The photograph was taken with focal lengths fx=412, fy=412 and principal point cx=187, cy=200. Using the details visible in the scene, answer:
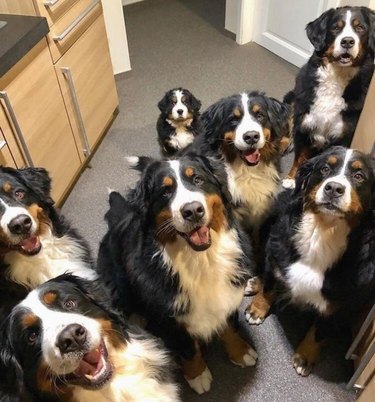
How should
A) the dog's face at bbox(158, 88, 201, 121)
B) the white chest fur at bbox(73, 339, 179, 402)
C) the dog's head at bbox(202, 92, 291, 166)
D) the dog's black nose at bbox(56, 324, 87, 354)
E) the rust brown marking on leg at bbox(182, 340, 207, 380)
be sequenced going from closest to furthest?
the dog's black nose at bbox(56, 324, 87, 354) → the white chest fur at bbox(73, 339, 179, 402) → the rust brown marking on leg at bbox(182, 340, 207, 380) → the dog's head at bbox(202, 92, 291, 166) → the dog's face at bbox(158, 88, 201, 121)

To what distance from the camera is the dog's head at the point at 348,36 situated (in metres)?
2.16

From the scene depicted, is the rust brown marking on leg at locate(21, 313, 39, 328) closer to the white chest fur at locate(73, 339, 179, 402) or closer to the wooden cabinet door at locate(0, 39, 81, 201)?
the white chest fur at locate(73, 339, 179, 402)

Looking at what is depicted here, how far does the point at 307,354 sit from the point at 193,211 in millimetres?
922

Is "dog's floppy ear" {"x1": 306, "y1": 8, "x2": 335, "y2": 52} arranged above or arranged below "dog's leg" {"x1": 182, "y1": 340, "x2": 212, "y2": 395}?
above

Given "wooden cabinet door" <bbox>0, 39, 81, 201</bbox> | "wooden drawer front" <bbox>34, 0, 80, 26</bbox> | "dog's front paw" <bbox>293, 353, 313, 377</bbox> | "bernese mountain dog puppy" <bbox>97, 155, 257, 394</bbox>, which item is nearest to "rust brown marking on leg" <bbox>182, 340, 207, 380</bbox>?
"bernese mountain dog puppy" <bbox>97, 155, 257, 394</bbox>

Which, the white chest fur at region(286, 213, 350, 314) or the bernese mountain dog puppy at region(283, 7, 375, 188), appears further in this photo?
the bernese mountain dog puppy at region(283, 7, 375, 188)

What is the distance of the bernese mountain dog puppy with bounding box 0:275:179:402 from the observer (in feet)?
3.58

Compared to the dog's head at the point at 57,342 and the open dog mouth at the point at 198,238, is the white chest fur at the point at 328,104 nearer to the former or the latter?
the open dog mouth at the point at 198,238

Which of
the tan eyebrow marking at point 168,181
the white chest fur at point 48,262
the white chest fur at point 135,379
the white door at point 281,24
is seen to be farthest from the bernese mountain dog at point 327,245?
the white door at point 281,24

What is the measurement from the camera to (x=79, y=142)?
8.80 feet

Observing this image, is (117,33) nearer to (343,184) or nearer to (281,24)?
(281,24)

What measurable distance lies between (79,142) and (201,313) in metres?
1.58

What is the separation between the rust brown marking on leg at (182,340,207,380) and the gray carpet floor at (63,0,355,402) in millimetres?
94

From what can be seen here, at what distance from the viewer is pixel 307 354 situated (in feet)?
5.84
